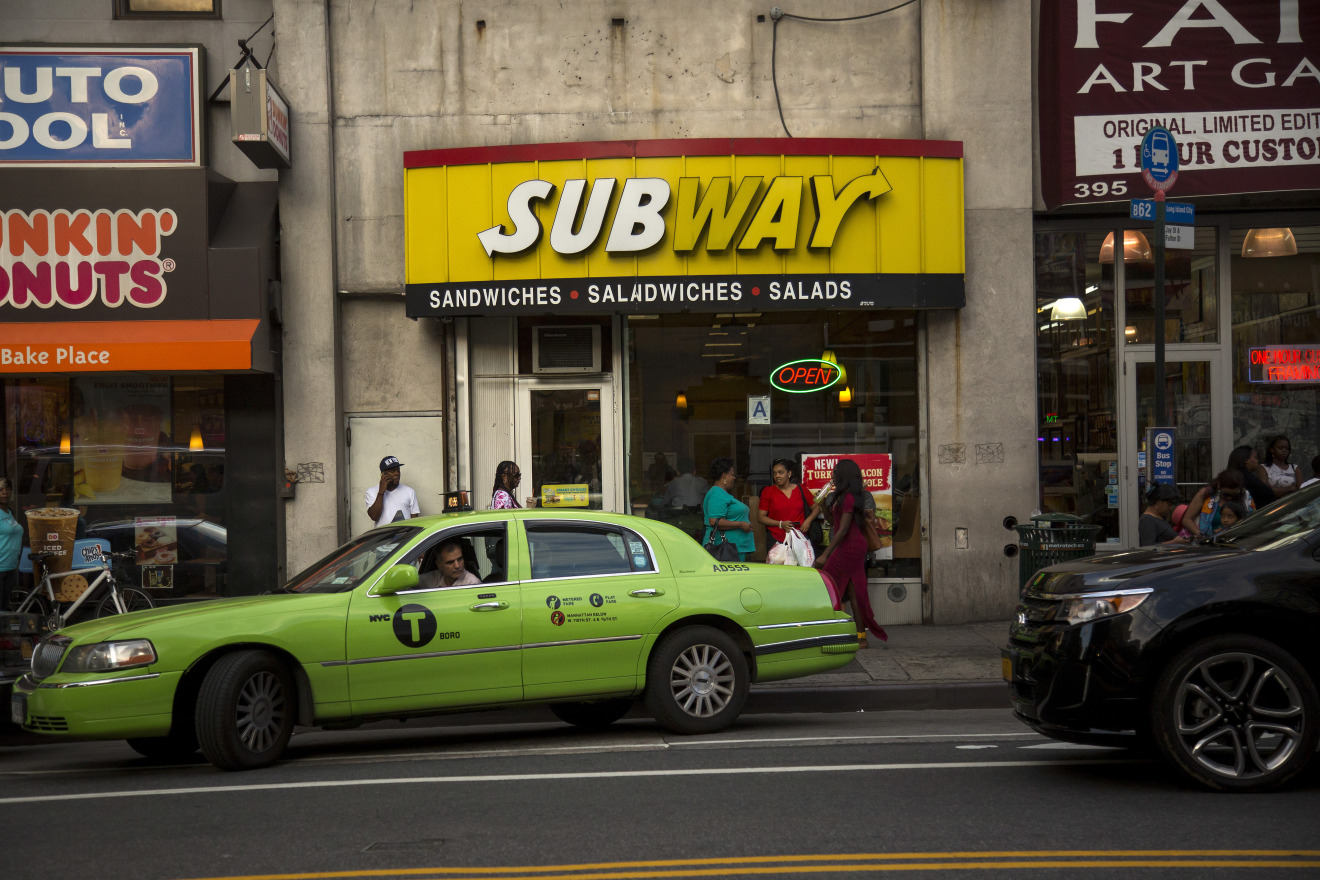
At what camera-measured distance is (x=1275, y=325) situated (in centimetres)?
1395

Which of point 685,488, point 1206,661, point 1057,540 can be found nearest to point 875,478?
point 685,488

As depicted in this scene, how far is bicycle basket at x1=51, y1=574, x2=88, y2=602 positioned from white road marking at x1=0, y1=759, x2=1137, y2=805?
232 inches

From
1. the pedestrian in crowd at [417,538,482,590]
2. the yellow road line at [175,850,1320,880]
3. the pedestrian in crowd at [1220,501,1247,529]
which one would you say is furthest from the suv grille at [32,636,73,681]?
the pedestrian in crowd at [1220,501,1247,529]

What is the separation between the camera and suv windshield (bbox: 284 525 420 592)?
25.9 ft

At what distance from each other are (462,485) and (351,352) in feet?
6.08

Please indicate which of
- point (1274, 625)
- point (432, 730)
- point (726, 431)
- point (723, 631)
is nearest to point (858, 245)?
point (726, 431)

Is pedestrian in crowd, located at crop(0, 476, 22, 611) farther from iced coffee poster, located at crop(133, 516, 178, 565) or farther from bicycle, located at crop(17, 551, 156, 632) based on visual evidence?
iced coffee poster, located at crop(133, 516, 178, 565)

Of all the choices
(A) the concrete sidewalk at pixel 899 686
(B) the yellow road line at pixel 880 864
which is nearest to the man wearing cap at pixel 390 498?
(A) the concrete sidewalk at pixel 899 686

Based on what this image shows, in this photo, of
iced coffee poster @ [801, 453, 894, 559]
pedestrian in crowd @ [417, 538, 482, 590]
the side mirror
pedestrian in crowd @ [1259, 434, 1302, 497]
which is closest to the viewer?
the side mirror

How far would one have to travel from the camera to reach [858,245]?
1282cm

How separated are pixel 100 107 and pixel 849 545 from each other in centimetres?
898

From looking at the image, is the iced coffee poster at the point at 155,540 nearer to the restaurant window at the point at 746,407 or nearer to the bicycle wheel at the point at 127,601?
the bicycle wheel at the point at 127,601

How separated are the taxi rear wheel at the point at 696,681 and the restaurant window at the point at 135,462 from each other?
23.2ft

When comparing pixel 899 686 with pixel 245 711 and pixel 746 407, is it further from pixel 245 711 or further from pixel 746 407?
pixel 245 711
